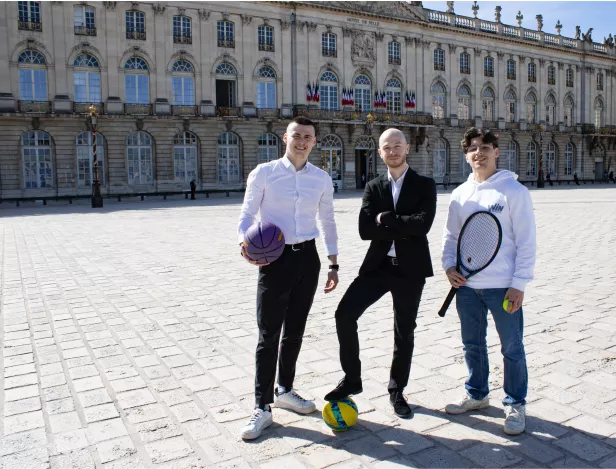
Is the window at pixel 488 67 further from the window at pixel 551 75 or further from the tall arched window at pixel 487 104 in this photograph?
the window at pixel 551 75

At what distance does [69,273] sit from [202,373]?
5.67 meters

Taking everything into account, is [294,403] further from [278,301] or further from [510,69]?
[510,69]

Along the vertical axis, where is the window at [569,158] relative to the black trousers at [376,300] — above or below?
above

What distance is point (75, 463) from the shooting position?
345 centimetres

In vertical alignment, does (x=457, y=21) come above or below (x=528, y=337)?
above

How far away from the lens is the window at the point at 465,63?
4809 cm

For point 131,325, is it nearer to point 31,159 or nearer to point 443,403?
point 443,403

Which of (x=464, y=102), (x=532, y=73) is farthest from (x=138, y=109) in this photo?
(x=532, y=73)

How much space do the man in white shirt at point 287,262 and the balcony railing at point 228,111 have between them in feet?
113

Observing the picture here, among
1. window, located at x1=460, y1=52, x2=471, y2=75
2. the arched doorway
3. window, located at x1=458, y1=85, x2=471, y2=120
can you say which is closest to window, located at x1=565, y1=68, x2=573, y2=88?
window, located at x1=460, y1=52, x2=471, y2=75

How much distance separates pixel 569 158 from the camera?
183 feet

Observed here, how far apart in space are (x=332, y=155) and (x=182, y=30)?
43.3ft

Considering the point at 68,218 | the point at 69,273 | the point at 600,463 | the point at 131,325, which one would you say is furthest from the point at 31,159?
the point at 600,463

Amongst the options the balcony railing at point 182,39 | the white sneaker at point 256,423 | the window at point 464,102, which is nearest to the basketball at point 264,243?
the white sneaker at point 256,423
